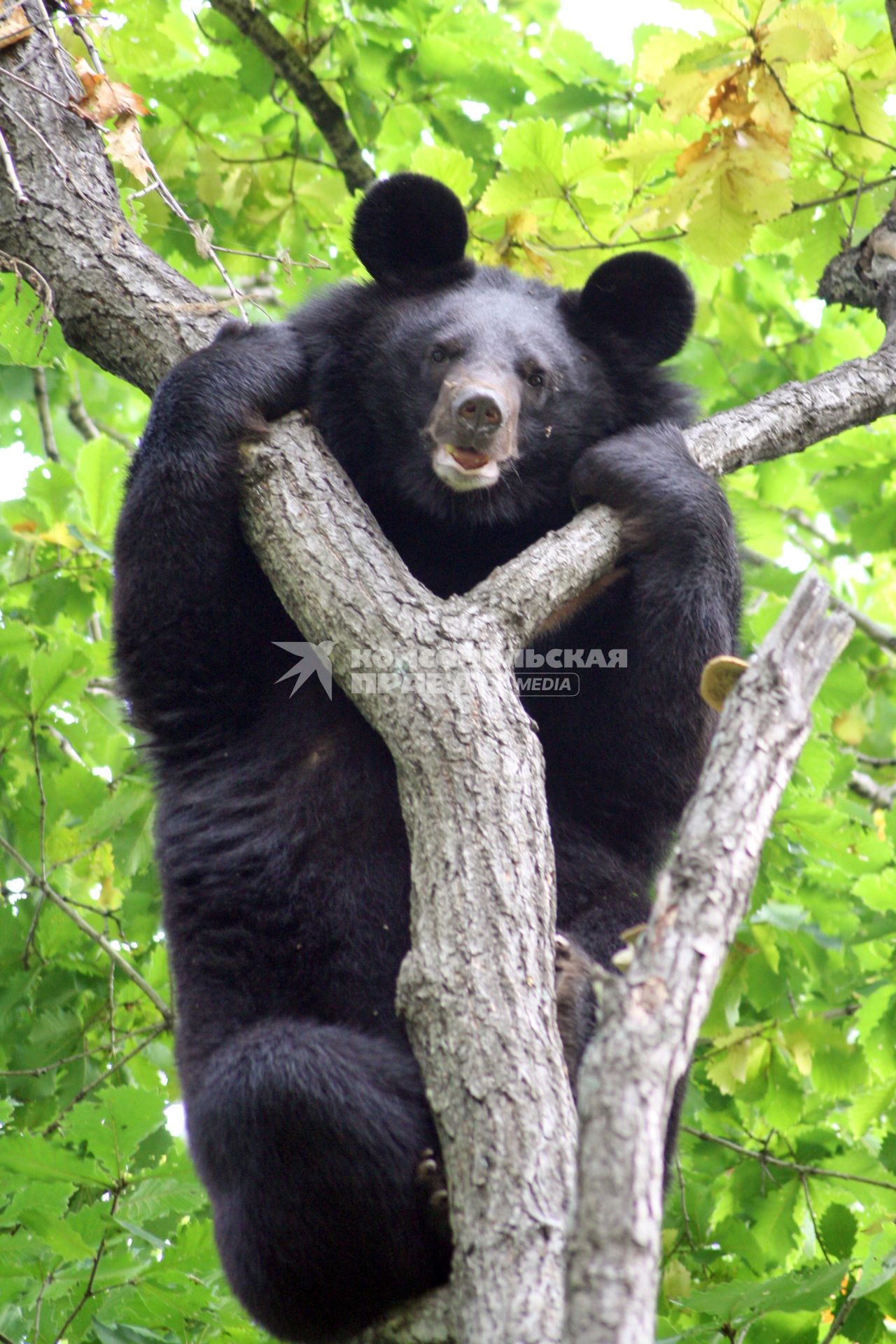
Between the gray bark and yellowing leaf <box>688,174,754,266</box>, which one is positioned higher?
yellowing leaf <box>688,174,754,266</box>

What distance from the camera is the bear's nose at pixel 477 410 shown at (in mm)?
4102

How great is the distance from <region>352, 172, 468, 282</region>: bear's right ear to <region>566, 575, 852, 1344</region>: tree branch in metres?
2.90

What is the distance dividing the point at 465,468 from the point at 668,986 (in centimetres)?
257

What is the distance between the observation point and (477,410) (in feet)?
13.5

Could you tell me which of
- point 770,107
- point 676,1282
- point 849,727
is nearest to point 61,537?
point 770,107

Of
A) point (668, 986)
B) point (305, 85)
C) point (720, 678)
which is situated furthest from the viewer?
point (305, 85)

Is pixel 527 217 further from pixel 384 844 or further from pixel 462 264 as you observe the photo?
pixel 384 844

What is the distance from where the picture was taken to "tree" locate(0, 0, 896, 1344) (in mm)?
2398

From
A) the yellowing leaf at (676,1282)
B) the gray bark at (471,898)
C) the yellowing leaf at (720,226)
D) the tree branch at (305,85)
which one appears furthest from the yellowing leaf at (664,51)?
the yellowing leaf at (676,1282)

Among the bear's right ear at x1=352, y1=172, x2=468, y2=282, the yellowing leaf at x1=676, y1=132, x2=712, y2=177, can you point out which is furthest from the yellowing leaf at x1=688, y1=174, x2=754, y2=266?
the bear's right ear at x1=352, y1=172, x2=468, y2=282

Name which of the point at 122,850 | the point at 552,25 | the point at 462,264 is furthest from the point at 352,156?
the point at 122,850

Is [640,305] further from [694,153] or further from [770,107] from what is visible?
[770,107]

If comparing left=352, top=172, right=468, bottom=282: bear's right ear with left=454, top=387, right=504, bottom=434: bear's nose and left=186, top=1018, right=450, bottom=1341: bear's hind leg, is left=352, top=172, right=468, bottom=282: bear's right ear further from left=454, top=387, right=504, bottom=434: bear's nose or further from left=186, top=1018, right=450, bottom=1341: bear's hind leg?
left=186, top=1018, right=450, bottom=1341: bear's hind leg

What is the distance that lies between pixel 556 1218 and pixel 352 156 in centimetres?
646
